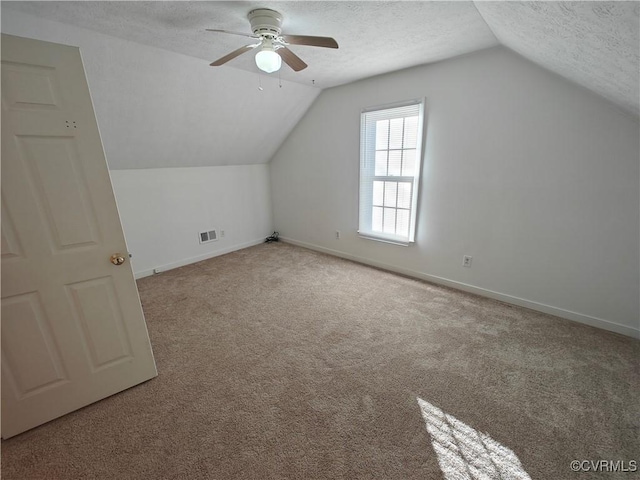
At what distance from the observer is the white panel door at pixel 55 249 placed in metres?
1.31

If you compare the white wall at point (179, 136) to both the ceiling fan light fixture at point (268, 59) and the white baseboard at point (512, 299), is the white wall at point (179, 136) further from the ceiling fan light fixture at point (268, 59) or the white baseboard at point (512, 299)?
the white baseboard at point (512, 299)

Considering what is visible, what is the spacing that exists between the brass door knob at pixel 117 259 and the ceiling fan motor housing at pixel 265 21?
1686 mm

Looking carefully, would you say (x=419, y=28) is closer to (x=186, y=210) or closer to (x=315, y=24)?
(x=315, y=24)

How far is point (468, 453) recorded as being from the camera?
1380 mm

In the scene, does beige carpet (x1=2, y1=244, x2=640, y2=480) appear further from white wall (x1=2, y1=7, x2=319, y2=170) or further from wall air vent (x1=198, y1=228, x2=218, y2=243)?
white wall (x1=2, y1=7, x2=319, y2=170)

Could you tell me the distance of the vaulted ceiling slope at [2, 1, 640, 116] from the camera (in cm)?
122

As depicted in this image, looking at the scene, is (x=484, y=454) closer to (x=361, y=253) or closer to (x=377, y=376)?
(x=377, y=376)

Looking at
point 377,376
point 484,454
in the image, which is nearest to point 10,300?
point 377,376

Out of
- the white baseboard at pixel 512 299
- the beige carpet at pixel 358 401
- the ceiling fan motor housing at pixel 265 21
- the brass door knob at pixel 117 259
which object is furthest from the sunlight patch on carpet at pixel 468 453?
the ceiling fan motor housing at pixel 265 21

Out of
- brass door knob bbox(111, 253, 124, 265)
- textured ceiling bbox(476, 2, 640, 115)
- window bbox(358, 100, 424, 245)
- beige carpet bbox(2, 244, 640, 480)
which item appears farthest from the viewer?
window bbox(358, 100, 424, 245)

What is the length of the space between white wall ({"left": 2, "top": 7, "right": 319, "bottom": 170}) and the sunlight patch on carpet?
338cm

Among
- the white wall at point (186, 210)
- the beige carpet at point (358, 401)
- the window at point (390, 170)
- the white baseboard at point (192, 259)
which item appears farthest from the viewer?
the white baseboard at point (192, 259)

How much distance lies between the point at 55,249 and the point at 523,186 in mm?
3435

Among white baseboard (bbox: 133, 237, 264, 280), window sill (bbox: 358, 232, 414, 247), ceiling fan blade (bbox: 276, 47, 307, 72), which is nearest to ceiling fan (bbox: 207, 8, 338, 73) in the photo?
ceiling fan blade (bbox: 276, 47, 307, 72)
